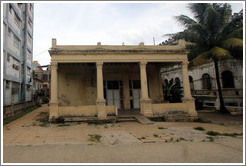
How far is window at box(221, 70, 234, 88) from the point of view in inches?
636

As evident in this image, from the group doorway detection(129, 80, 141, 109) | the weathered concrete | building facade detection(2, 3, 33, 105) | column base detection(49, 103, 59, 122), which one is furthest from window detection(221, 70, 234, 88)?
building facade detection(2, 3, 33, 105)

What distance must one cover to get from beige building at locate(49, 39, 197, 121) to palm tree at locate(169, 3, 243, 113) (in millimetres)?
1963

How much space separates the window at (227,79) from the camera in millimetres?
16150

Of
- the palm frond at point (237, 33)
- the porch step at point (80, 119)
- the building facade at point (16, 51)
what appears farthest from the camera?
the building facade at point (16, 51)

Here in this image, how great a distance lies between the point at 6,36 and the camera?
1398 cm

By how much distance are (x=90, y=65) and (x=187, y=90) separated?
25.9ft

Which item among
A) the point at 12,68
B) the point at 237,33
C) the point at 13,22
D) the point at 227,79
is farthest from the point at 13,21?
the point at 227,79

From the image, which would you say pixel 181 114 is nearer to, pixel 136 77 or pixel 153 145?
pixel 136 77

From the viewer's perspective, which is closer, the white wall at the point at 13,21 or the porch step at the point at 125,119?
the porch step at the point at 125,119

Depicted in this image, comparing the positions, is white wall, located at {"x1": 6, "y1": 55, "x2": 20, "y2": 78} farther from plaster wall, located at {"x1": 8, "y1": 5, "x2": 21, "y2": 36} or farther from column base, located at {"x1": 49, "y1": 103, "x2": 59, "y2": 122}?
column base, located at {"x1": 49, "y1": 103, "x2": 59, "y2": 122}

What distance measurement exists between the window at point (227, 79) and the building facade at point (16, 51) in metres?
22.8

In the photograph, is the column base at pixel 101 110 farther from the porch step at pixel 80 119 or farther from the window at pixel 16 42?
the window at pixel 16 42

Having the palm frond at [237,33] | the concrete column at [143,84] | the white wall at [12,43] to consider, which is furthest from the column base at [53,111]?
the palm frond at [237,33]

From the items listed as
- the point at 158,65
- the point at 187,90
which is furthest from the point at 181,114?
the point at 158,65
